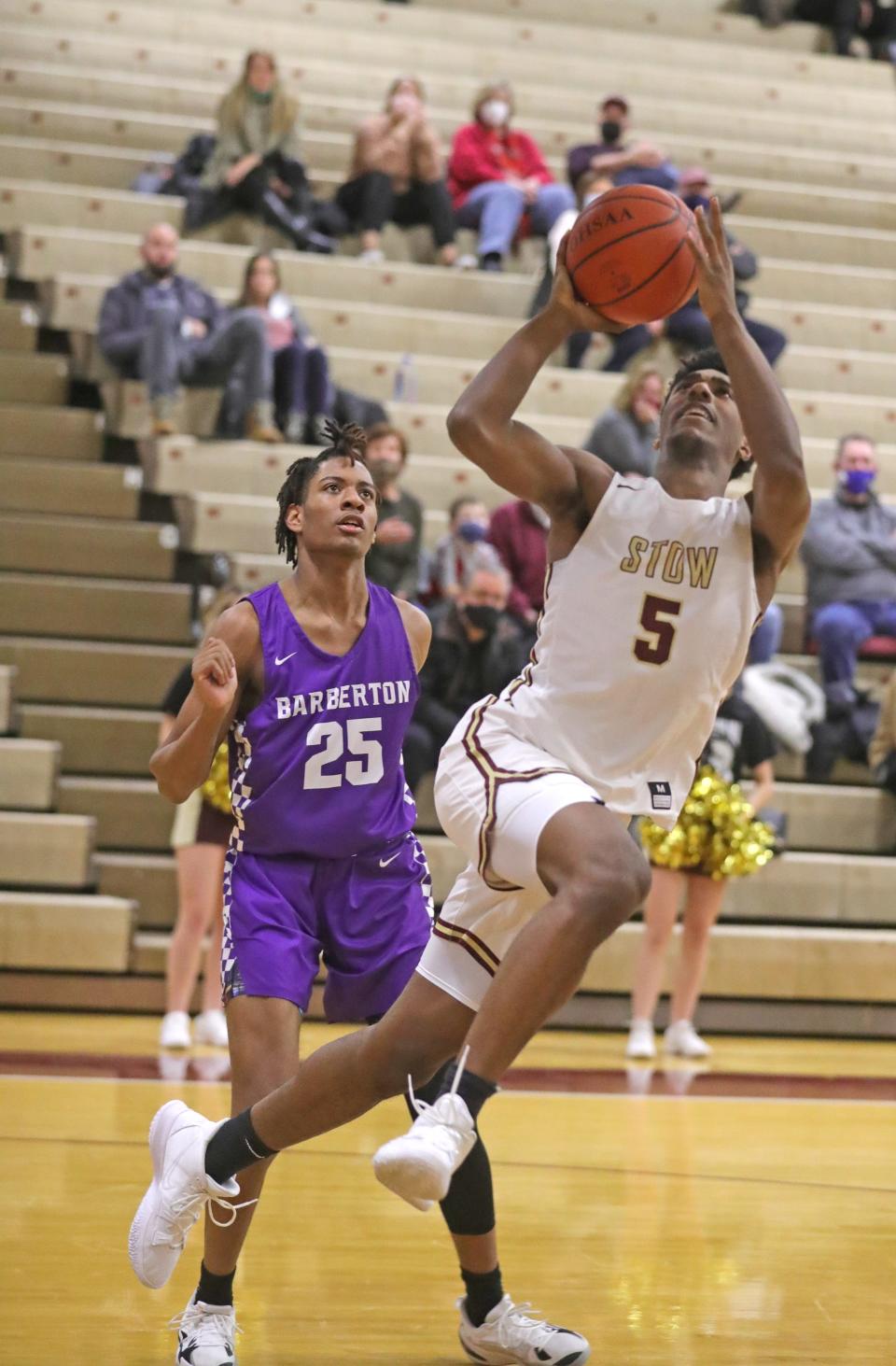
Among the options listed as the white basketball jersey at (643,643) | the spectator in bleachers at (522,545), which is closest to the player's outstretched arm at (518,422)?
the white basketball jersey at (643,643)

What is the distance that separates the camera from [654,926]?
7988mm

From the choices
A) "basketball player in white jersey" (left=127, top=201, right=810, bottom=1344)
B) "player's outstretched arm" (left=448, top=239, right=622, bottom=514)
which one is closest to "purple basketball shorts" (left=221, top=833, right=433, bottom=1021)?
"basketball player in white jersey" (left=127, top=201, right=810, bottom=1344)

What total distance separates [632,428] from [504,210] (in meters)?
3.30

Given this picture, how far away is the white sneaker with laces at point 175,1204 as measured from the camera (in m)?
3.78

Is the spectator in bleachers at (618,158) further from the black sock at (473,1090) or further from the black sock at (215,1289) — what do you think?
the black sock at (473,1090)

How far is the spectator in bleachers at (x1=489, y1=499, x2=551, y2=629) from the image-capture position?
9.47m

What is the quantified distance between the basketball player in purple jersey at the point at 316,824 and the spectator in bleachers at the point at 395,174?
8.15m

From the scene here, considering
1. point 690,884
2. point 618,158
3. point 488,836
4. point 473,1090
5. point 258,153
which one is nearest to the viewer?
point 473,1090

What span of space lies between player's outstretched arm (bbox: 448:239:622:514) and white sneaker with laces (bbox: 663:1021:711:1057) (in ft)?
15.2

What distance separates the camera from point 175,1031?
749cm

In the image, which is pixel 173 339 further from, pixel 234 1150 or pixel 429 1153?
pixel 429 1153

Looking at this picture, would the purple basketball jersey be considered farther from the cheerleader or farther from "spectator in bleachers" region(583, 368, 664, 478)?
"spectator in bleachers" region(583, 368, 664, 478)

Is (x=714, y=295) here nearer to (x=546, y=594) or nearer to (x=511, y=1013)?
(x=546, y=594)

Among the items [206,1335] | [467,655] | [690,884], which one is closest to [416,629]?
[206,1335]
